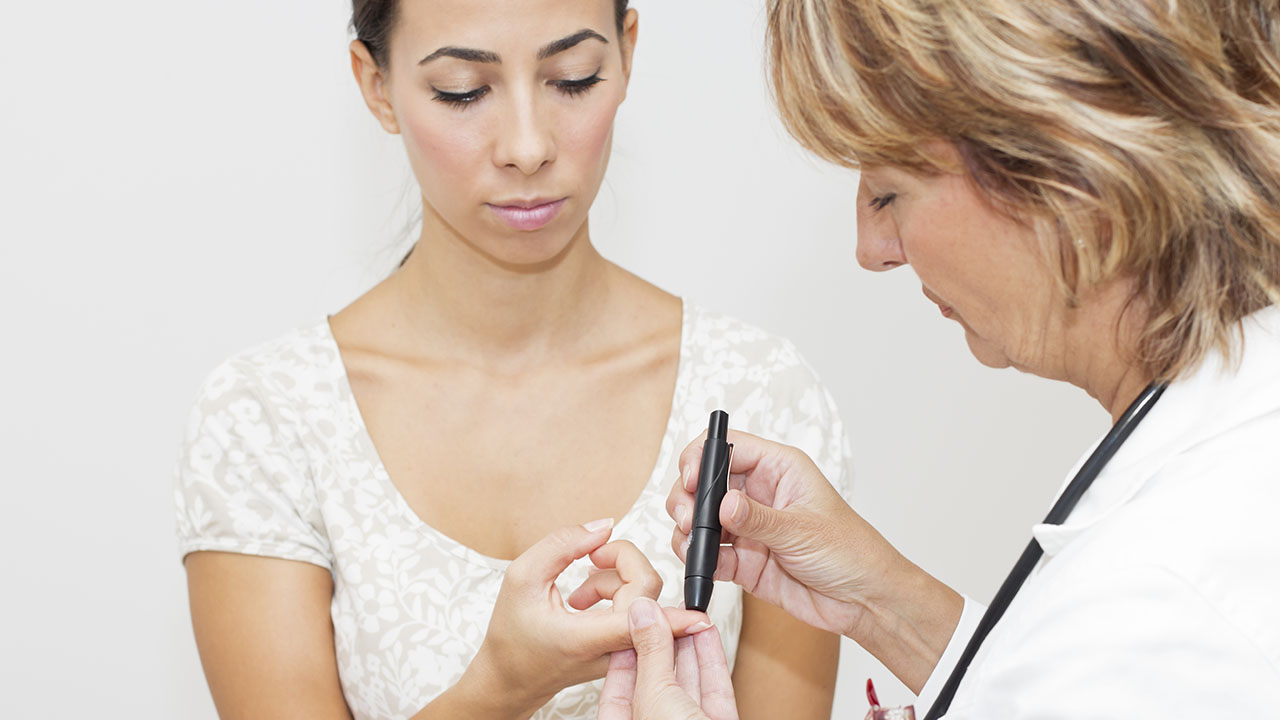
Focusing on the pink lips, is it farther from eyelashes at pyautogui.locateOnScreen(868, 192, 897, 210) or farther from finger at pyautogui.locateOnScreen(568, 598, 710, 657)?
finger at pyautogui.locateOnScreen(568, 598, 710, 657)

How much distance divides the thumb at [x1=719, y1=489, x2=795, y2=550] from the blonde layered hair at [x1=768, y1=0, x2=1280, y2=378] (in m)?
0.35

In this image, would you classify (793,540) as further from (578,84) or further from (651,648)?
(578,84)

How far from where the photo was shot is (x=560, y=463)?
1.51 meters

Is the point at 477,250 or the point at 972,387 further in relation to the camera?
the point at 972,387

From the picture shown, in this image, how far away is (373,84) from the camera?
147 centimetres

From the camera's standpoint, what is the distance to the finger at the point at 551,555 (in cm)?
117

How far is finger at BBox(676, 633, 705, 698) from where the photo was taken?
115cm

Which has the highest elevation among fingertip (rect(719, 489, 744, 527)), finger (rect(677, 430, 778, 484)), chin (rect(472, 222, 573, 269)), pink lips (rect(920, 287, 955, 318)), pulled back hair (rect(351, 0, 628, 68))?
pulled back hair (rect(351, 0, 628, 68))

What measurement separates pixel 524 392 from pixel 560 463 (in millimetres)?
106

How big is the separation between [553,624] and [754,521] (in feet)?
0.71

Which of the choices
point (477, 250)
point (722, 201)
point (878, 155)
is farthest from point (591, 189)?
point (722, 201)

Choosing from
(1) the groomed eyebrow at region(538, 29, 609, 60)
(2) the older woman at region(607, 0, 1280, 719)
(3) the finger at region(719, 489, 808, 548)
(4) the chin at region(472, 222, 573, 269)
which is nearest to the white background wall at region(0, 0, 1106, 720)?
(4) the chin at region(472, 222, 573, 269)

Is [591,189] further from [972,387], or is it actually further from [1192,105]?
[972,387]

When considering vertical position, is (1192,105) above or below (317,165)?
below
